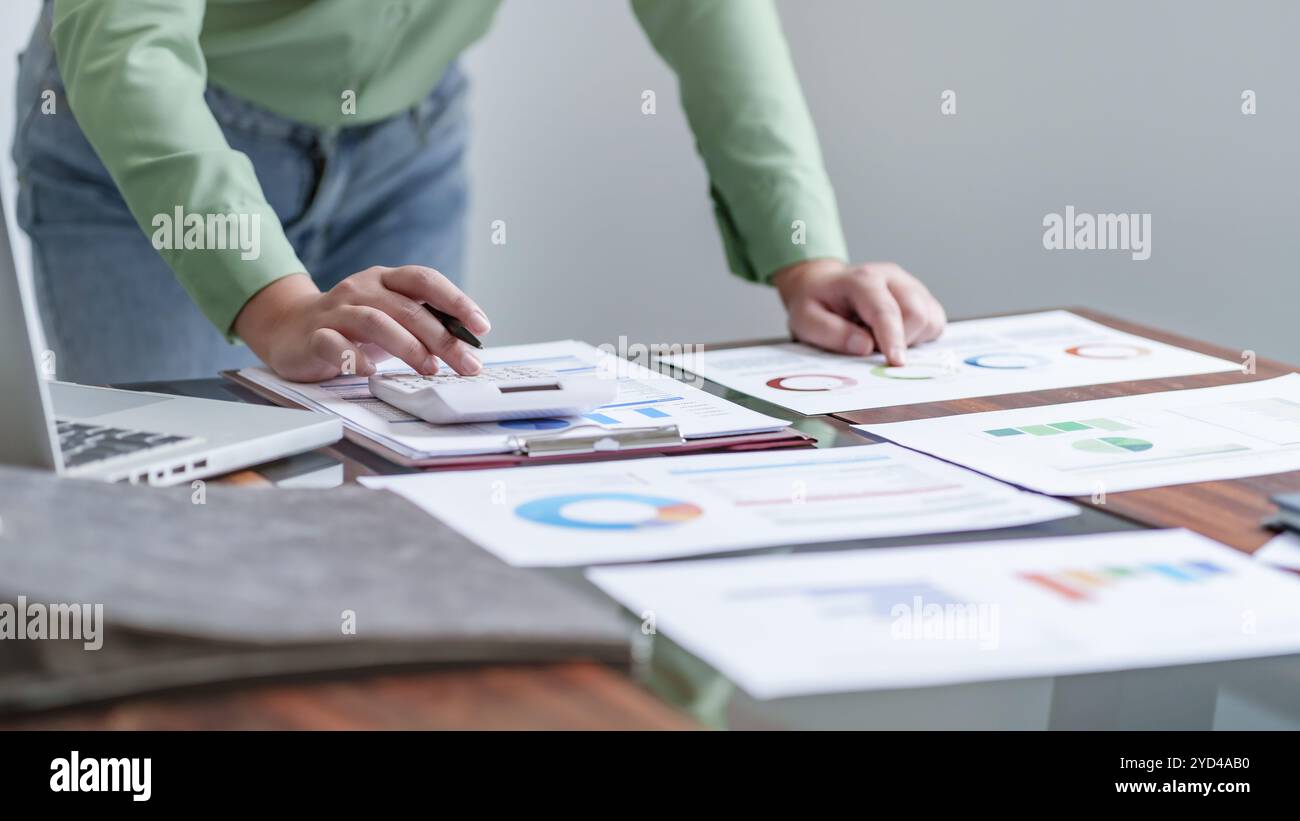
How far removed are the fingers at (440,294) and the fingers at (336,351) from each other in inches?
2.2

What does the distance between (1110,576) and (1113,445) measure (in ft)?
0.87

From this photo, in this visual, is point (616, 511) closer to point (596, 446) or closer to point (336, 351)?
point (596, 446)

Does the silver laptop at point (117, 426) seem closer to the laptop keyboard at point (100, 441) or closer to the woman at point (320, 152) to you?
the laptop keyboard at point (100, 441)

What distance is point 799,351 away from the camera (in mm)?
1146

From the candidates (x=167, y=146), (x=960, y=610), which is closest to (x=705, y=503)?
(x=960, y=610)

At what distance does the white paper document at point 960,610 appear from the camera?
48 centimetres

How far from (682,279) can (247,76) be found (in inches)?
55.0

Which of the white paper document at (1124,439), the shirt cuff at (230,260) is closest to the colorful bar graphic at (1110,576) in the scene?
the white paper document at (1124,439)

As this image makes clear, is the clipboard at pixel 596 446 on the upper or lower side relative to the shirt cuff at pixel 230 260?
lower

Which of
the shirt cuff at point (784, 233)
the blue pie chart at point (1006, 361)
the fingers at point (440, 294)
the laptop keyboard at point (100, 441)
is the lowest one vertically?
the blue pie chart at point (1006, 361)
